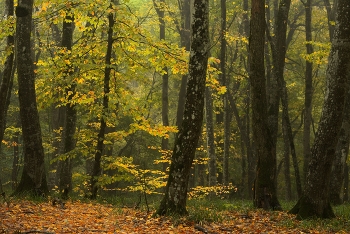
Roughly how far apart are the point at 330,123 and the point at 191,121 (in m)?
3.22

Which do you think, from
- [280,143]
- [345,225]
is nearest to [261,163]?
[345,225]

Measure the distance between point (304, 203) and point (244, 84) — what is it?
664 inches

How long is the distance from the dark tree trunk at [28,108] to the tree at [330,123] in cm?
698

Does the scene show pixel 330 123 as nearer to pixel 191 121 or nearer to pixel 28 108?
pixel 191 121

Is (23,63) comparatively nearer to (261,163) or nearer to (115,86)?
(115,86)

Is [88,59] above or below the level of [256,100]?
above

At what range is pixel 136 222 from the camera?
773 cm

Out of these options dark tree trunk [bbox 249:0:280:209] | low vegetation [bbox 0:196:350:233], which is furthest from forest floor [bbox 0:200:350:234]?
dark tree trunk [bbox 249:0:280:209]

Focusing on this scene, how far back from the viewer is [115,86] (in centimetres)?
1255

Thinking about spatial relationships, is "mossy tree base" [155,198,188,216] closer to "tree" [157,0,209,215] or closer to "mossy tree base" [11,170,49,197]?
"tree" [157,0,209,215]

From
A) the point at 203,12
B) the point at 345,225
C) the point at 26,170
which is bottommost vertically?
the point at 345,225

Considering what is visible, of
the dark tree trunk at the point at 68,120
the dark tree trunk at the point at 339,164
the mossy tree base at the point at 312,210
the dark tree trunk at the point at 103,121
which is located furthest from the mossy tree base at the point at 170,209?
the dark tree trunk at the point at 339,164

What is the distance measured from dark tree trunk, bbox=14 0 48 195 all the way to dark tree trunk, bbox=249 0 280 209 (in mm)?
6015

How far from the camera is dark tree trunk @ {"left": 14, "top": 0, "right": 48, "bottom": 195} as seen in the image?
32.7 ft
